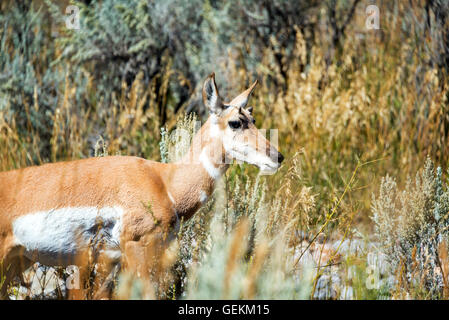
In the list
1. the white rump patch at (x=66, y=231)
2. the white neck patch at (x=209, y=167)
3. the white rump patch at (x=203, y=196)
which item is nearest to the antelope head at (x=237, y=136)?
the white neck patch at (x=209, y=167)

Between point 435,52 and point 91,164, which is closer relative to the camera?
point 91,164

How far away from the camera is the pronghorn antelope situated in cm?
339

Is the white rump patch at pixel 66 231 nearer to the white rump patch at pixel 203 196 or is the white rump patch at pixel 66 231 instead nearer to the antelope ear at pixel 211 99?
the white rump patch at pixel 203 196

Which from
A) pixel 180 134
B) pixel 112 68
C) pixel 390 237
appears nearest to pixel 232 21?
pixel 112 68

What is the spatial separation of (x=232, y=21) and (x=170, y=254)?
4.64 m

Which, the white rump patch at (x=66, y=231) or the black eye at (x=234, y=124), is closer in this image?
the white rump patch at (x=66, y=231)

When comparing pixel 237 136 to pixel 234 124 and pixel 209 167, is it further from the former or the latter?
pixel 209 167

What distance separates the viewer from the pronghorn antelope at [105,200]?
339 cm

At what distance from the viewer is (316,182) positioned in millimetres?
5762

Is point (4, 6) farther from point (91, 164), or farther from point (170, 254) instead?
point (170, 254)

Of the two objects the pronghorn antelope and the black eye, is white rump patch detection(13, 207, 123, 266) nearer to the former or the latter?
the pronghorn antelope

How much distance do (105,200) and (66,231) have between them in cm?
28

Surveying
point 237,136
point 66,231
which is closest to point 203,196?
point 237,136

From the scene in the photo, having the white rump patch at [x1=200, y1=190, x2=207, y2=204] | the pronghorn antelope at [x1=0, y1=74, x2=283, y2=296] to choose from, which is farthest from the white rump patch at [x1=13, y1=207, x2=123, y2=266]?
the white rump patch at [x1=200, y1=190, x2=207, y2=204]
